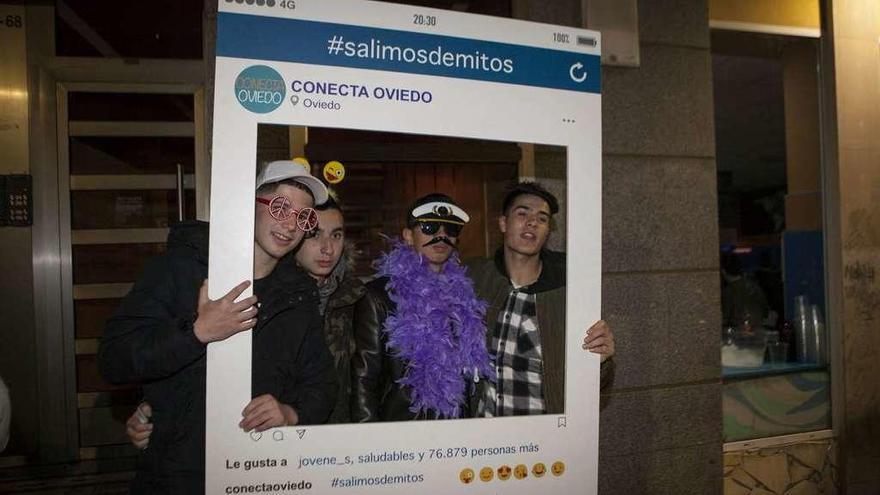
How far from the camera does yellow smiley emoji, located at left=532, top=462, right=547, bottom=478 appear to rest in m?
1.87

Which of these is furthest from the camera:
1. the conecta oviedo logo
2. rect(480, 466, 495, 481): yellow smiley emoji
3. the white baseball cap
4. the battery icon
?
the battery icon

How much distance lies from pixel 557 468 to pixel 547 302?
0.55 meters

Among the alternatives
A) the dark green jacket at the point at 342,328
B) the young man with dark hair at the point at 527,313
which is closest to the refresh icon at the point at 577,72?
the young man with dark hair at the point at 527,313

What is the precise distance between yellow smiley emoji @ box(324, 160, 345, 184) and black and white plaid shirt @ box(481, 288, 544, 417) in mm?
739

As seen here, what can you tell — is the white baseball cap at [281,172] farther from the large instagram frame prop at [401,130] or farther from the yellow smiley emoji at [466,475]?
the yellow smiley emoji at [466,475]

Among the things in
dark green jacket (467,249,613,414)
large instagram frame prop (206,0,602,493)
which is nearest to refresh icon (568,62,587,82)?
large instagram frame prop (206,0,602,493)

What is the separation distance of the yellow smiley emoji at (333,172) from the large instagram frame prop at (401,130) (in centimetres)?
30

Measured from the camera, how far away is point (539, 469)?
1.88 m

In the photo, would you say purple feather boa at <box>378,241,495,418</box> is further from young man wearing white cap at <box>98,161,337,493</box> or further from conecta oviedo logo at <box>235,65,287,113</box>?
conecta oviedo logo at <box>235,65,287,113</box>

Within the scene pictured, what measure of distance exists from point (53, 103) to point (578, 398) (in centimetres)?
407

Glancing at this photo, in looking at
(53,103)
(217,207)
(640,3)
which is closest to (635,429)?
(640,3)

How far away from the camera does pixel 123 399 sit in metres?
4.20

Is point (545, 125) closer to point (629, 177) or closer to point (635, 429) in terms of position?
point (629, 177)

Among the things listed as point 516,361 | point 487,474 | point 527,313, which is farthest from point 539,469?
point 527,313
